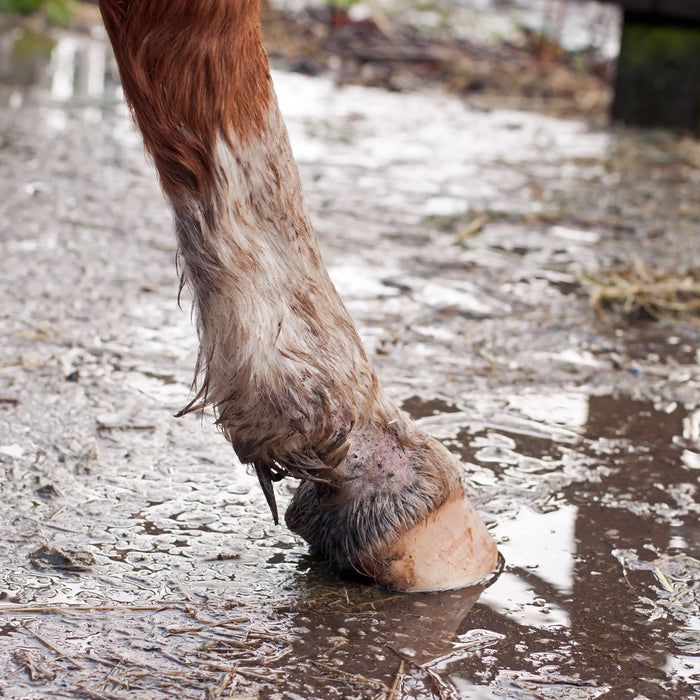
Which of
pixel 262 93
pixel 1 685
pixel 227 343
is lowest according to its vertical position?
pixel 1 685

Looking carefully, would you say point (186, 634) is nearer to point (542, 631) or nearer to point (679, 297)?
point (542, 631)

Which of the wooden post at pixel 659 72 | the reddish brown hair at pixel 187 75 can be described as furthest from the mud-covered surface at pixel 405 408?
the wooden post at pixel 659 72

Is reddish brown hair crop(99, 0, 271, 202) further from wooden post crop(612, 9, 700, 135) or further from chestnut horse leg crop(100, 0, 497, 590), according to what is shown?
wooden post crop(612, 9, 700, 135)

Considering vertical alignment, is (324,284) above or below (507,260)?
above

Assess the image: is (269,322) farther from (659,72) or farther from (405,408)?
(659,72)

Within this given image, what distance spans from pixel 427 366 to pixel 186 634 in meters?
1.46

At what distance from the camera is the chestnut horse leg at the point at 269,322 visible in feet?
5.48

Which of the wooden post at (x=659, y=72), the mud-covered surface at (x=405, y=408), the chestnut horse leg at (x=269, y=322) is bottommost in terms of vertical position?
the mud-covered surface at (x=405, y=408)

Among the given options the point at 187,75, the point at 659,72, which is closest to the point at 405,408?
the point at 187,75

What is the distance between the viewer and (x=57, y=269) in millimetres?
3498

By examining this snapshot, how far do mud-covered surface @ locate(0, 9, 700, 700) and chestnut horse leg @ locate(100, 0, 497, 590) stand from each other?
105 millimetres

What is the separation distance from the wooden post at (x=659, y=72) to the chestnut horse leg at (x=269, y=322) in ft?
19.3

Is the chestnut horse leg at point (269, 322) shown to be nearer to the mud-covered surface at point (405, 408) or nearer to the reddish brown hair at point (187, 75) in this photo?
the reddish brown hair at point (187, 75)

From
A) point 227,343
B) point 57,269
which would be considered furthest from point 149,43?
point 57,269
